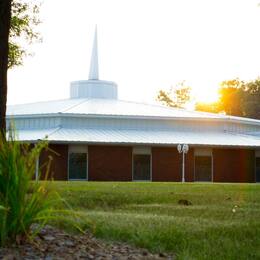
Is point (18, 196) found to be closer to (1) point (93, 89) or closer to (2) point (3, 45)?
(2) point (3, 45)

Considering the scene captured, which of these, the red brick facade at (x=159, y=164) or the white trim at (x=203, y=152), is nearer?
the red brick facade at (x=159, y=164)

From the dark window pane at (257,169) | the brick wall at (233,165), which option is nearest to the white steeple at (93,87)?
the brick wall at (233,165)

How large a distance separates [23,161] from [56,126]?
31.2m

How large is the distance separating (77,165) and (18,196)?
95.3 feet

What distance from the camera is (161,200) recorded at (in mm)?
12445

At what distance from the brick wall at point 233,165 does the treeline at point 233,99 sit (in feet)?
113

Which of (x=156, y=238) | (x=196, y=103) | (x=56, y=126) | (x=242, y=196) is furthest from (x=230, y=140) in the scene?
(x=196, y=103)

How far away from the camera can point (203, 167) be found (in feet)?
120

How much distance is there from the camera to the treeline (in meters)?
72.1

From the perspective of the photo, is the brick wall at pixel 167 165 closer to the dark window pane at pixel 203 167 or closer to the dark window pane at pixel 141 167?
the dark window pane at pixel 141 167

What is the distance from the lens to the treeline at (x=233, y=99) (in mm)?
72062

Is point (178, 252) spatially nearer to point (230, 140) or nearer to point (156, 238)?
point (156, 238)

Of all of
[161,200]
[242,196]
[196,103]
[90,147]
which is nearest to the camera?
[161,200]

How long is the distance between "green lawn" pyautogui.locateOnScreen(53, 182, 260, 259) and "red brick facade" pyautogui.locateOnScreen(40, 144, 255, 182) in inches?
831
